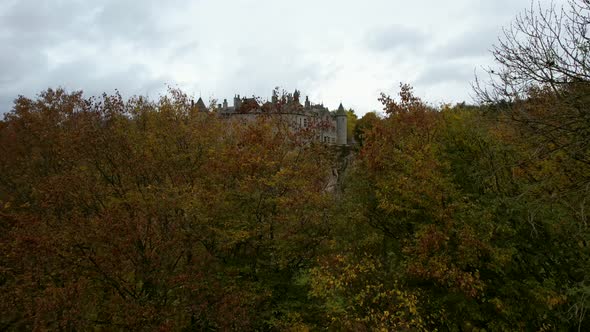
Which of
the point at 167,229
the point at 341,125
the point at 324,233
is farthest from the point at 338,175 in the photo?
the point at 341,125

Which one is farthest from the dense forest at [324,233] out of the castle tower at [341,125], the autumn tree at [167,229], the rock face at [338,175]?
the castle tower at [341,125]

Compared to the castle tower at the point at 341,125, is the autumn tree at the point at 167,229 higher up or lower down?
lower down

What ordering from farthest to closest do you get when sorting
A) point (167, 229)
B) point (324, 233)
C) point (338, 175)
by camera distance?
point (338, 175)
point (324, 233)
point (167, 229)

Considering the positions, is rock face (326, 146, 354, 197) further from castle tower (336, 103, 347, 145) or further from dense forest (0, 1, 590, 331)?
Result: castle tower (336, 103, 347, 145)

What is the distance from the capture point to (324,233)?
670 inches

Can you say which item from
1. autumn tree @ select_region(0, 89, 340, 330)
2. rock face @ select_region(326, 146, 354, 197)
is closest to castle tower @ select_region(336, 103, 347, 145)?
rock face @ select_region(326, 146, 354, 197)

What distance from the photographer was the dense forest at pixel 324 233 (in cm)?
1217

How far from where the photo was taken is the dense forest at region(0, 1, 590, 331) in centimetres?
1217

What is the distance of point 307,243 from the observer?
1645 cm

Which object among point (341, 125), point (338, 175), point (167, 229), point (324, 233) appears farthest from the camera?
point (341, 125)

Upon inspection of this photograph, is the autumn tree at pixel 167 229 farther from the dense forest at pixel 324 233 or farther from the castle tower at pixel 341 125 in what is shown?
the castle tower at pixel 341 125

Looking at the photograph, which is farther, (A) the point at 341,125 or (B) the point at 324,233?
(A) the point at 341,125

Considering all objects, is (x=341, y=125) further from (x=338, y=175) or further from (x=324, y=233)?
(x=324, y=233)

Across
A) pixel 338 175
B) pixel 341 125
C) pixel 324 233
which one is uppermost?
pixel 341 125
